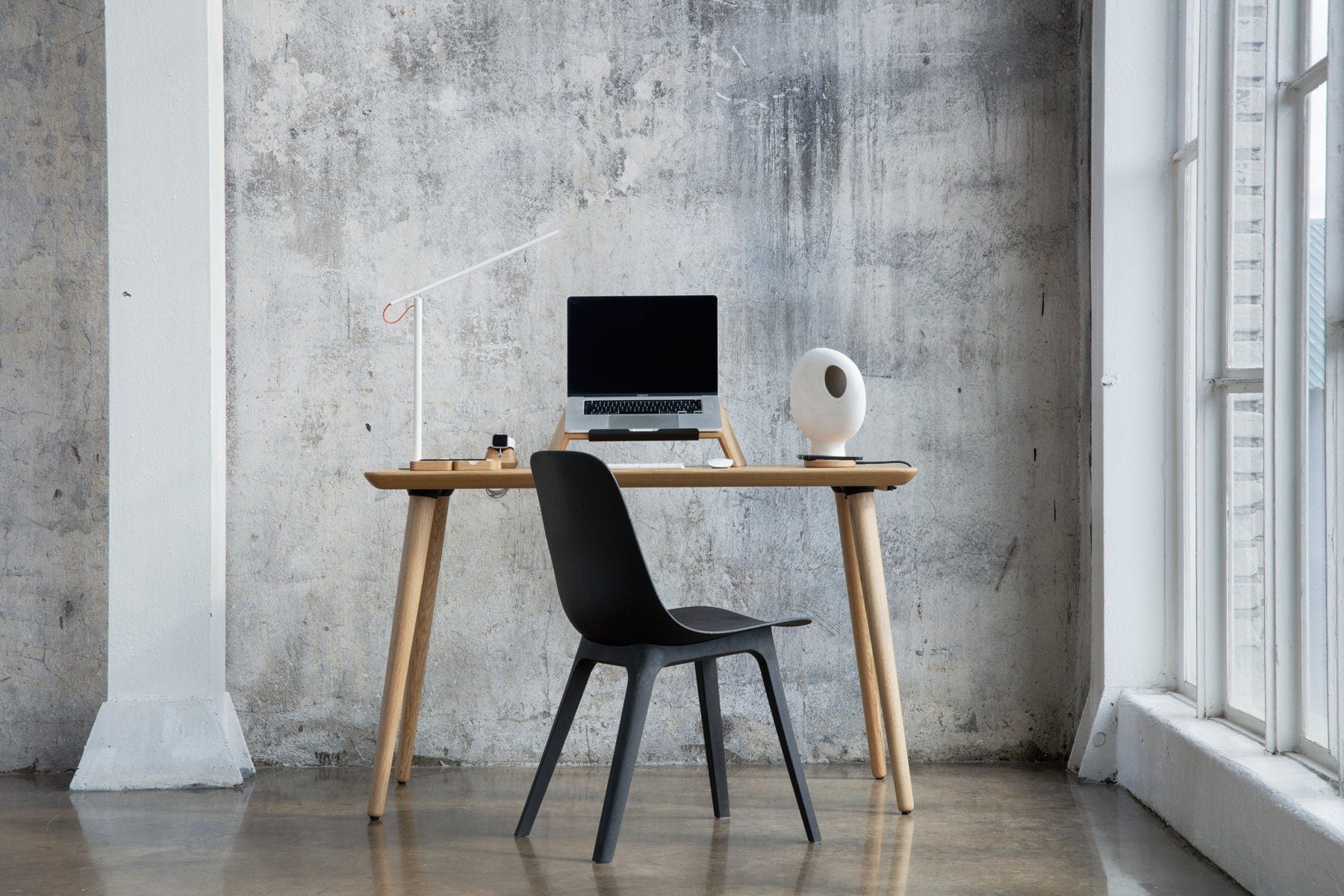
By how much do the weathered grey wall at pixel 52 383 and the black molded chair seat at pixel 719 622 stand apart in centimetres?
180

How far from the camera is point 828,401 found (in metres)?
2.73

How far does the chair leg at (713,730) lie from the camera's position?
2.50 meters

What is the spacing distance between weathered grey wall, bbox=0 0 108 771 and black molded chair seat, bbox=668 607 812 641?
70.8 inches

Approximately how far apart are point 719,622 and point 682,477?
342 millimetres

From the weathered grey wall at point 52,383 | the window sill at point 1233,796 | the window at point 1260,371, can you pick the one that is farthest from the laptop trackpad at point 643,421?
the weathered grey wall at point 52,383

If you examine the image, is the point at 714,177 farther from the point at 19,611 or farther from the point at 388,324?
the point at 19,611

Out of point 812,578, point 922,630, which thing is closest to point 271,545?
point 812,578

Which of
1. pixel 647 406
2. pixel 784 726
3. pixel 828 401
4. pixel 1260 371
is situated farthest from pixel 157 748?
pixel 1260 371

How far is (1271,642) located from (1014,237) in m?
1.41

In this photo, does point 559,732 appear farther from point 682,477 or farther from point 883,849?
point 883,849

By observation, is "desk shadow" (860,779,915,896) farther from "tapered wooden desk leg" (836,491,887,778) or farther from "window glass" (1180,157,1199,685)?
"window glass" (1180,157,1199,685)

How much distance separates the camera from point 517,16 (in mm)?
3164

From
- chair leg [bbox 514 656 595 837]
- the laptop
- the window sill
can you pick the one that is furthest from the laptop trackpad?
the window sill

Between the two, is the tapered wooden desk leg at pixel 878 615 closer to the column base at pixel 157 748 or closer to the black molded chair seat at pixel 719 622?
the black molded chair seat at pixel 719 622
